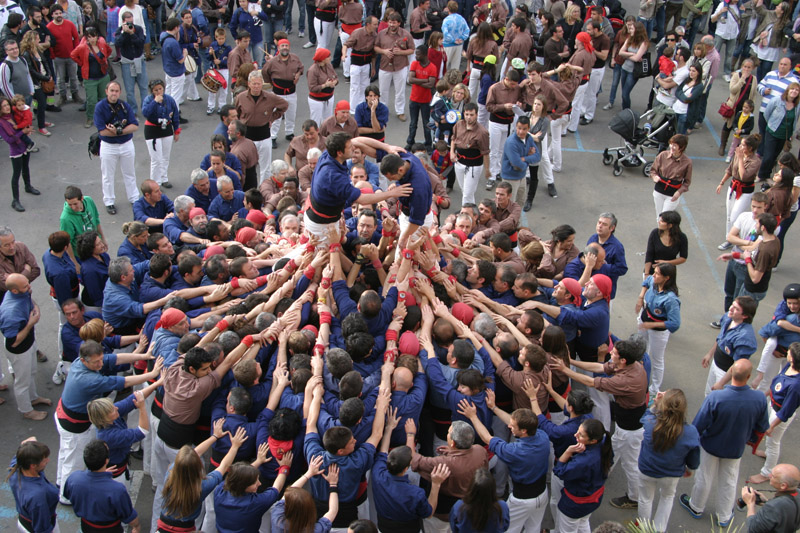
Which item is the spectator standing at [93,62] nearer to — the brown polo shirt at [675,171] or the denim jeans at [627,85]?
the brown polo shirt at [675,171]

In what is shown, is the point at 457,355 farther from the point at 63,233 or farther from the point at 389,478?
the point at 63,233

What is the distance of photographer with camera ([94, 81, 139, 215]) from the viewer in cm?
1134

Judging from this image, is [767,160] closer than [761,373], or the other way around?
[761,373]

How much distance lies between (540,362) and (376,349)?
1559 mm

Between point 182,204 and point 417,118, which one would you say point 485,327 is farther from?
point 417,118

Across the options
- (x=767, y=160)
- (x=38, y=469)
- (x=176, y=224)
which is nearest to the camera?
(x=38, y=469)

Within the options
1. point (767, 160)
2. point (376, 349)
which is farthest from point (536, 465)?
point (767, 160)

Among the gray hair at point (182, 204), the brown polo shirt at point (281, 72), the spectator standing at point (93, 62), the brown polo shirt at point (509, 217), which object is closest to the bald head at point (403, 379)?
the brown polo shirt at point (509, 217)

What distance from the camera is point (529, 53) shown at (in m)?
15.4

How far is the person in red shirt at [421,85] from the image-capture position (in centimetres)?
1364

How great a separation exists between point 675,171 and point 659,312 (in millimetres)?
3229

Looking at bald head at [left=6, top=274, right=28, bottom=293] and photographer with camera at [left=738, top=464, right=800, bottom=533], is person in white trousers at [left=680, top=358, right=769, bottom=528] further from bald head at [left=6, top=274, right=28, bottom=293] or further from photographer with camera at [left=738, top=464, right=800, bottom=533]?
bald head at [left=6, top=274, right=28, bottom=293]

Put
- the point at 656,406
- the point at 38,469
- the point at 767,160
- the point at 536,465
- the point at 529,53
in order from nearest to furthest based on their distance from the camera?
1. the point at 38,469
2. the point at 536,465
3. the point at 656,406
4. the point at 767,160
5. the point at 529,53

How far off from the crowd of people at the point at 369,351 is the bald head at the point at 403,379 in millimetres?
24
